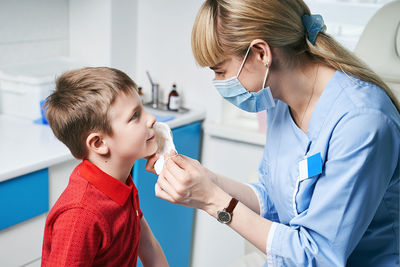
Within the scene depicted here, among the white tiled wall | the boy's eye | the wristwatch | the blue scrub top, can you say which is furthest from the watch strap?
the white tiled wall

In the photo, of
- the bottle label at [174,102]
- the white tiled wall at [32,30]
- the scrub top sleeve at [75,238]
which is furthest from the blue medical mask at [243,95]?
the white tiled wall at [32,30]

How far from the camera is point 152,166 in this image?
1.33 meters

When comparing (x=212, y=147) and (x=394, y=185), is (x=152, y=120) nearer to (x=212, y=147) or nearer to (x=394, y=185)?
(x=394, y=185)

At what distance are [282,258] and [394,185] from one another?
36cm

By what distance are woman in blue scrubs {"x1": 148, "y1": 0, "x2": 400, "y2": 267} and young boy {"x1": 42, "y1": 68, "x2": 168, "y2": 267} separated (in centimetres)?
12

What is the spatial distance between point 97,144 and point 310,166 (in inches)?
22.2

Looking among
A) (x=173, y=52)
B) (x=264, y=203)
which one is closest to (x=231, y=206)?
(x=264, y=203)

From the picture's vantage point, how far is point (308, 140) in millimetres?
1331

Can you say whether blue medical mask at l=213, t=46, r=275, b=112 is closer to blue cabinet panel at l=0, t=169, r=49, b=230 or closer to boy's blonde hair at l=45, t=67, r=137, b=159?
boy's blonde hair at l=45, t=67, r=137, b=159

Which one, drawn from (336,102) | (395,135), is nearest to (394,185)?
(395,135)

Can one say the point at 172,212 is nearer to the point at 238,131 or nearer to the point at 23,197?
the point at 238,131

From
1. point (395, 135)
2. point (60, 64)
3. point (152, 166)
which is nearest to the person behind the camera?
point (395, 135)

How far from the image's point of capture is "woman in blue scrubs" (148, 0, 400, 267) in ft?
3.82

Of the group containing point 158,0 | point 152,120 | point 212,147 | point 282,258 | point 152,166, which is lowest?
point 212,147
